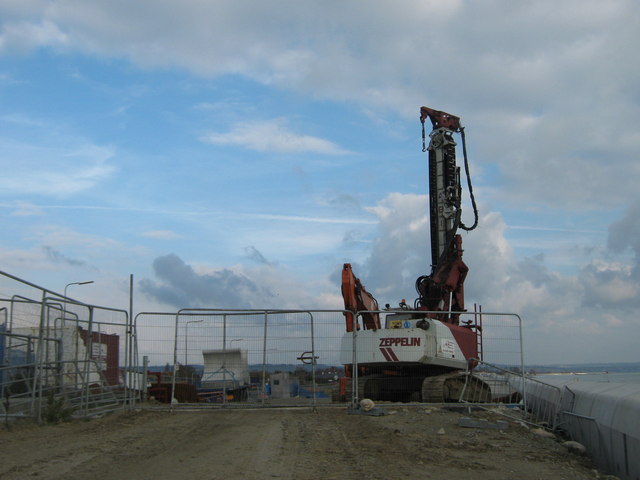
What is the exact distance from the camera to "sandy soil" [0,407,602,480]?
296 inches

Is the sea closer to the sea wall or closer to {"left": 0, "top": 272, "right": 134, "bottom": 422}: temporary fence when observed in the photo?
the sea wall

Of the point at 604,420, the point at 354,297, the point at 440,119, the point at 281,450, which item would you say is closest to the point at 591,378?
the point at 354,297

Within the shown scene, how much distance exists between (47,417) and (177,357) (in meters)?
3.32

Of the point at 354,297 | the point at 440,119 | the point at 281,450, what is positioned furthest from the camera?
the point at 440,119

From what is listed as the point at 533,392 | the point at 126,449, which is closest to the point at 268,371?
the point at 126,449

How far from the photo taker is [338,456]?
28.1ft

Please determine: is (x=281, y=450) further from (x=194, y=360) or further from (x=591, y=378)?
(x=591, y=378)

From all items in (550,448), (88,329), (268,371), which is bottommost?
(550,448)

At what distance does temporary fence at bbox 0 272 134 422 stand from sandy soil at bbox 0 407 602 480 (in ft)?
2.30

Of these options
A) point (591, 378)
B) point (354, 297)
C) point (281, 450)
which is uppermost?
point (354, 297)

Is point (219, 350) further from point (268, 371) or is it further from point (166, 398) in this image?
point (166, 398)

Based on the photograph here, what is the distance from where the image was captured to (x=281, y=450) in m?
8.95

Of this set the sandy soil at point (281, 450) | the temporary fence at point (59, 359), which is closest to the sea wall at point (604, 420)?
the sandy soil at point (281, 450)

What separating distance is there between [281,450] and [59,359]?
19.5 ft
